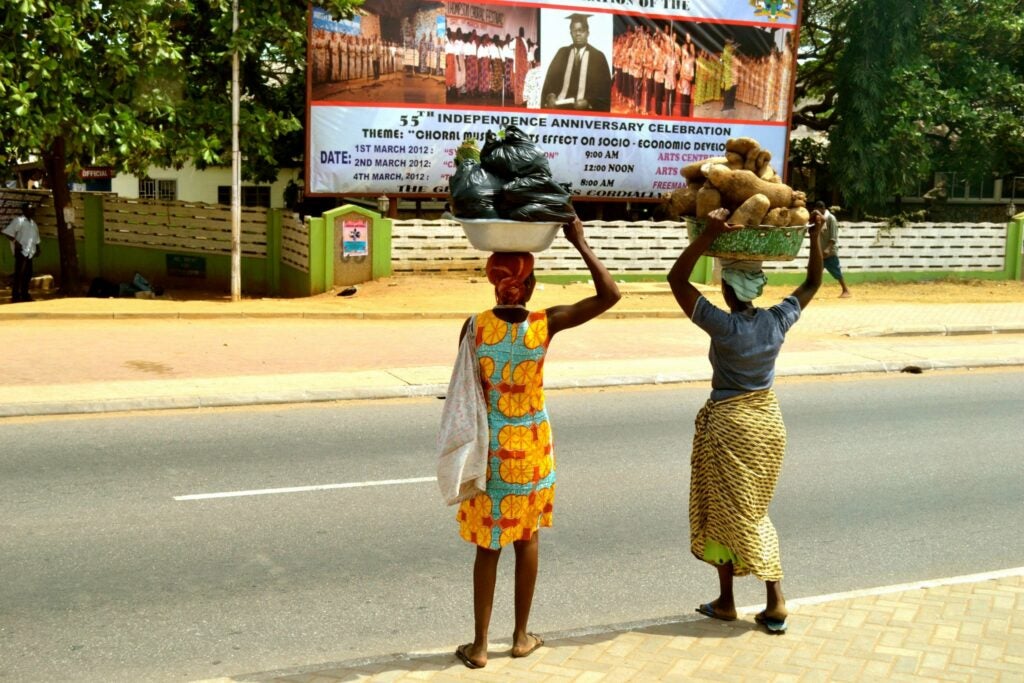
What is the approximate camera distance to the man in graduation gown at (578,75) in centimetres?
2214

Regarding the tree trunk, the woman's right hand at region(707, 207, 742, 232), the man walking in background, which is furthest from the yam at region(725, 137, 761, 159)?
the tree trunk

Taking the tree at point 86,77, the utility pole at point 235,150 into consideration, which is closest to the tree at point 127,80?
the tree at point 86,77

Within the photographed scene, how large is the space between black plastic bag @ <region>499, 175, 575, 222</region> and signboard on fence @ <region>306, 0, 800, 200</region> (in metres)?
16.3

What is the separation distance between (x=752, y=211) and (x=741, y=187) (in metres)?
0.13

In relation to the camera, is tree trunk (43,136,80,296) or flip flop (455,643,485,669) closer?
flip flop (455,643,485,669)

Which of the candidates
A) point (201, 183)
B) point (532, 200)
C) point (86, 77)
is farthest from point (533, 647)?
point (201, 183)

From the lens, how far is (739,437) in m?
5.27

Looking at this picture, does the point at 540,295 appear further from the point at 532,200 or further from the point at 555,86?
the point at 532,200

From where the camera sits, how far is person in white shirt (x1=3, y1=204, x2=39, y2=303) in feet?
66.6

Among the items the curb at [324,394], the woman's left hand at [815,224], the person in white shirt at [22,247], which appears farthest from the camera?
the person in white shirt at [22,247]

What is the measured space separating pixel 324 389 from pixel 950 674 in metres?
8.15

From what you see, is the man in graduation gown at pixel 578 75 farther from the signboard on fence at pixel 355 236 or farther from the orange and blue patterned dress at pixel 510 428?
the orange and blue patterned dress at pixel 510 428

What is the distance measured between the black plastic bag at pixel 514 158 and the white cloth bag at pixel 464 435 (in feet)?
2.35

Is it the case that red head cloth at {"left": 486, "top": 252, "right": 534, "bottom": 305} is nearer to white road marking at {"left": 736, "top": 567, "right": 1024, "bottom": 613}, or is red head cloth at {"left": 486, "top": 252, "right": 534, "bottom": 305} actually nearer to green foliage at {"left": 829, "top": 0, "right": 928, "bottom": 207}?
white road marking at {"left": 736, "top": 567, "right": 1024, "bottom": 613}
